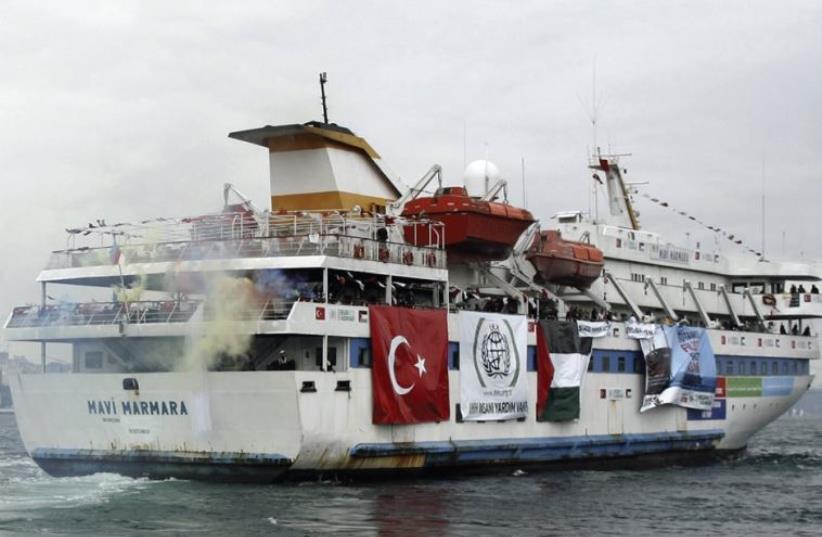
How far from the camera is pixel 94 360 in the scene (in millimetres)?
35969

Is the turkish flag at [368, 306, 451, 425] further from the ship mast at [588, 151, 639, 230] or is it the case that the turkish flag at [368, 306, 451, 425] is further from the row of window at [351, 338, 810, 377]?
Answer: the ship mast at [588, 151, 639, 230]

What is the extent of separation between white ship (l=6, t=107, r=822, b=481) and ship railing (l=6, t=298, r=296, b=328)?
0.19ft

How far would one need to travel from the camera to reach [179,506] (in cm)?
2836

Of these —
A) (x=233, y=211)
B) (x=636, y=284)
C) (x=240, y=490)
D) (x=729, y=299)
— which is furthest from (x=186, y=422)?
(x=729, y=299)

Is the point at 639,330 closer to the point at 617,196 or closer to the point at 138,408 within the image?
the point at 617,196

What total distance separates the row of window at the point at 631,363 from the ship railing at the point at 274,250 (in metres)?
2.38

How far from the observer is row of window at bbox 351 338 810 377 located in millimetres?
33656

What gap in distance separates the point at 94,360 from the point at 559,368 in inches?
537

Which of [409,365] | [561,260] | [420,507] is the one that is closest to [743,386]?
[561,260]

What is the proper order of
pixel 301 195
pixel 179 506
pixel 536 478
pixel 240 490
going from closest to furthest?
pixel 179 506, pixel 240 490, pixel 536 478, pixel 301 195

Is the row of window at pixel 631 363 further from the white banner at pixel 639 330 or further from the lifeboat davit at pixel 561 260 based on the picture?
the lifeboat davit at pixel 561 260

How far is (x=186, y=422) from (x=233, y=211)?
812cm

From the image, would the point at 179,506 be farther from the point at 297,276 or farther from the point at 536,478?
the point at 536,478

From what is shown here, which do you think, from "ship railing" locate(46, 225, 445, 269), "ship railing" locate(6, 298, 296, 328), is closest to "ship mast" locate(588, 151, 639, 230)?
"ship railing" locate(46, 225, 445, 269)
